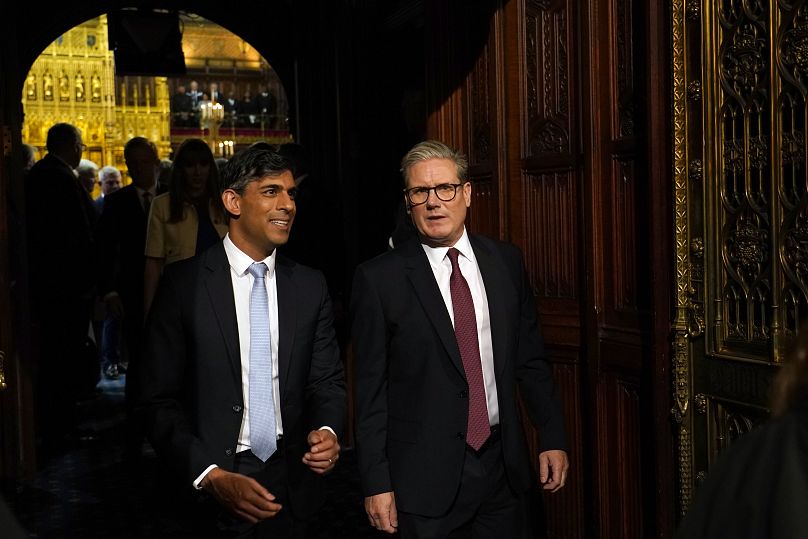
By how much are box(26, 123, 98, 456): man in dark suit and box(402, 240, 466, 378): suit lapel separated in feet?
15.0

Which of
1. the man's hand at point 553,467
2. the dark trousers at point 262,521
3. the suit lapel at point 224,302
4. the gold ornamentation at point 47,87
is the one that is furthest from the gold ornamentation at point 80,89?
the man's hand at point 553,467

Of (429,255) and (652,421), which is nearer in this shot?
(429,255)

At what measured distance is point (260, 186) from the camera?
332 cm

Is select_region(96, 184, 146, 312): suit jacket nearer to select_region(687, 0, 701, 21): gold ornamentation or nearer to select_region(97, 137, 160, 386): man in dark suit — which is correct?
select_region(97, 137, 160, 386): man in dark suit

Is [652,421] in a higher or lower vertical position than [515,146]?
lower

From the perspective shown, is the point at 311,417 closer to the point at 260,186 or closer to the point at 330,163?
the point at 260,186

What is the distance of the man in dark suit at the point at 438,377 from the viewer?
3.23m

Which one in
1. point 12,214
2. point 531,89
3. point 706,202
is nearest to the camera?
point 706,202

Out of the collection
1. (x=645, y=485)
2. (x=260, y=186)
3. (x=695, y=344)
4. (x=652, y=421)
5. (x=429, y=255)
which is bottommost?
(x=645, y=485)

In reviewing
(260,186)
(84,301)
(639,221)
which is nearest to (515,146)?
(639,221)

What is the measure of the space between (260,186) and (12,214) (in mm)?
3754

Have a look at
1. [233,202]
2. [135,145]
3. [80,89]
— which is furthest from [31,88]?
[233,202]

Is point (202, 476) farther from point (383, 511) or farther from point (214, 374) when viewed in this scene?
point (383, 511)

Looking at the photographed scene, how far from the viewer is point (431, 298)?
3287 millimetres
